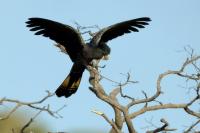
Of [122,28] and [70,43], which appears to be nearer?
[70,43]

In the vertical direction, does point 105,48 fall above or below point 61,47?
above

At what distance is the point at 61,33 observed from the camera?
13.3 meters

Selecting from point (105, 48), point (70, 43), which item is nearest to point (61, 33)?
point (70, 43)

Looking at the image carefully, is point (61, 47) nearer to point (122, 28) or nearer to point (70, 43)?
point (70, 43)

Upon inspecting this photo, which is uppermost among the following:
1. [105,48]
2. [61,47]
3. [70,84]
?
[105,48]

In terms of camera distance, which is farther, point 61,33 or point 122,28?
point 122,28

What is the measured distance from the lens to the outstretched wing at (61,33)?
43.3 ft

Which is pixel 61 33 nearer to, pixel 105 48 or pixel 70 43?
pixel 70 43

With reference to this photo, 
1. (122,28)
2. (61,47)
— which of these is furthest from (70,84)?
(122,28)

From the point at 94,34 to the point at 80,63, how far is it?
663mm

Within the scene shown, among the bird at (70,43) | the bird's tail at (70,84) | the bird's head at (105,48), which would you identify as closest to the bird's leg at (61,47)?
the bird at (70,43)

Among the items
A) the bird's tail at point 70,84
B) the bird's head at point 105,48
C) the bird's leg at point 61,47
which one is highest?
the bird's head at point 105,48

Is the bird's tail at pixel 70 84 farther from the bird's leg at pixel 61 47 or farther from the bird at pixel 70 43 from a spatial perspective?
the bird's leg at pixel 61 47

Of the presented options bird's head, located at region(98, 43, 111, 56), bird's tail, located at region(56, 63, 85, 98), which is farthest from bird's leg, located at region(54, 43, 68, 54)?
bird's head, located at region(98, 43, 111, 56)
